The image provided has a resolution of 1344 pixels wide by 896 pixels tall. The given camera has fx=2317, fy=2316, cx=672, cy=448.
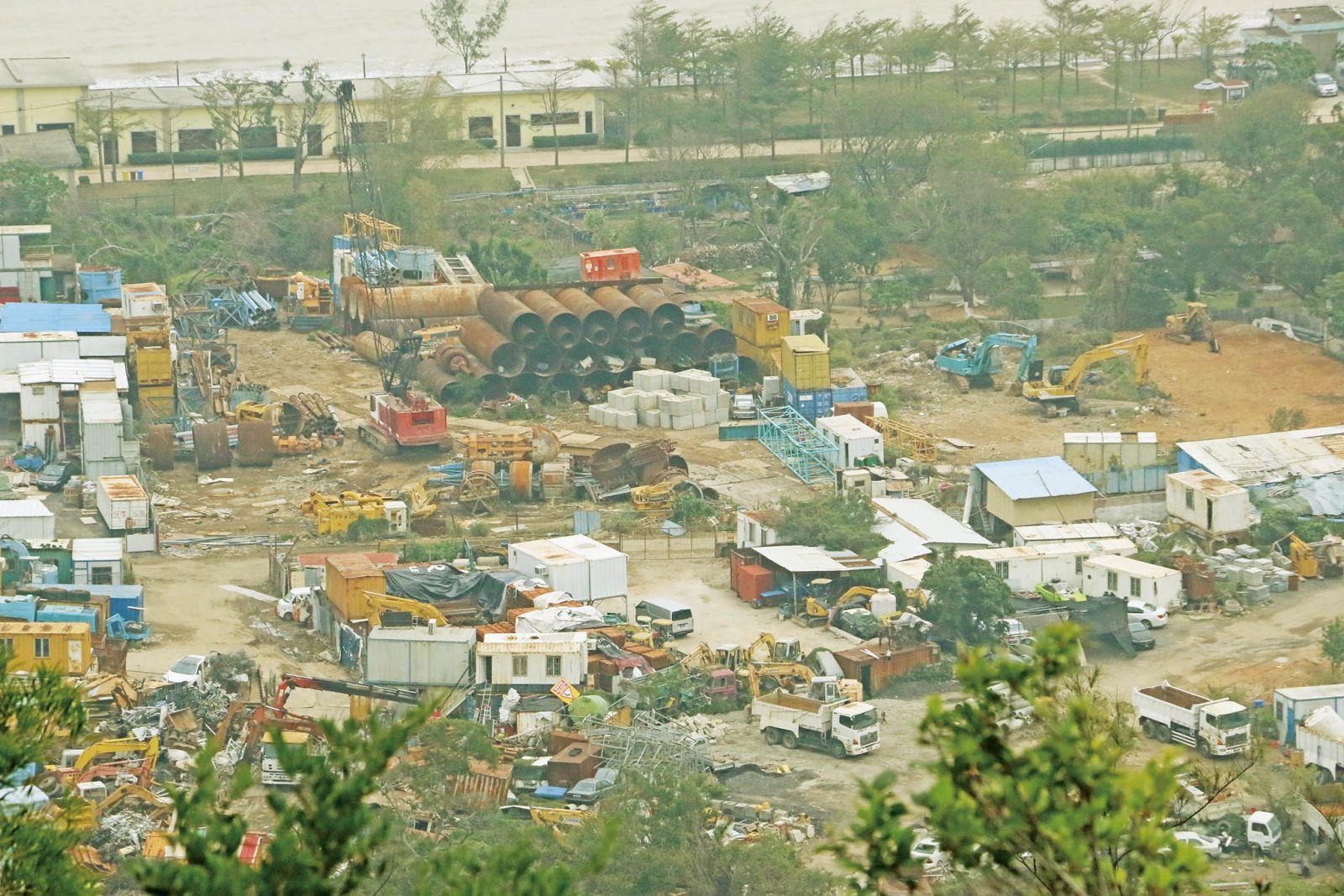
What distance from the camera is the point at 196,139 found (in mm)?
53625

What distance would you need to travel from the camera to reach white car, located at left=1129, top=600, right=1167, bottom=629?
24.8 meters

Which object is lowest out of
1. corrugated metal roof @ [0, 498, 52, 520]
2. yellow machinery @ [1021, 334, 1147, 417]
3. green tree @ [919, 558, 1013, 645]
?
green tree @ [919, 558, 1013, 645]

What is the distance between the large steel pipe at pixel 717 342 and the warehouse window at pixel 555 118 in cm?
1940

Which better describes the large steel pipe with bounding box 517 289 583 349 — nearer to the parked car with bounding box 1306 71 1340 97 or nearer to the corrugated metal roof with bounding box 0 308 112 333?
the corrugated metal roof with bounding box 0 308 112 333

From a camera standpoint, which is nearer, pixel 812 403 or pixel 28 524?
pixel 28 524

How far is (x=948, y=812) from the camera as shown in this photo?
24.6ft

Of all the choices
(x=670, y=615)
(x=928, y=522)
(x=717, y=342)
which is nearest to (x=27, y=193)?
(x=717, y=342)

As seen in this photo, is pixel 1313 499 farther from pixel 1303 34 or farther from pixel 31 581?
pixel 1303 34

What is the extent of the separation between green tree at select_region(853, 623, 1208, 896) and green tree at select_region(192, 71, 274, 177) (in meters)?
45.0

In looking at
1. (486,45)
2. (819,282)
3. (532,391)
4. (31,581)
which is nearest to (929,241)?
(819,282)

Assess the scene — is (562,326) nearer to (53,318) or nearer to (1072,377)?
(53,318)

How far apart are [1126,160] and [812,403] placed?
2231 cm

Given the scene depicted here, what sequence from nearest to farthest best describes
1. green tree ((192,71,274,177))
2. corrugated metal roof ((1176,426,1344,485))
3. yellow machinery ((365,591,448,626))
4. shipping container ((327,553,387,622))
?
1. yellow machinery ((365,591,448,626))
2. shipping container ((327,553,387,622))
3. corrugated metal roof ((1176,426,1344,485))
4. green tree ((192,71,274,177))

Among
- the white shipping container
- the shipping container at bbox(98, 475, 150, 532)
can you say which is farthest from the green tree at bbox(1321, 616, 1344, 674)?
the white shipping container
